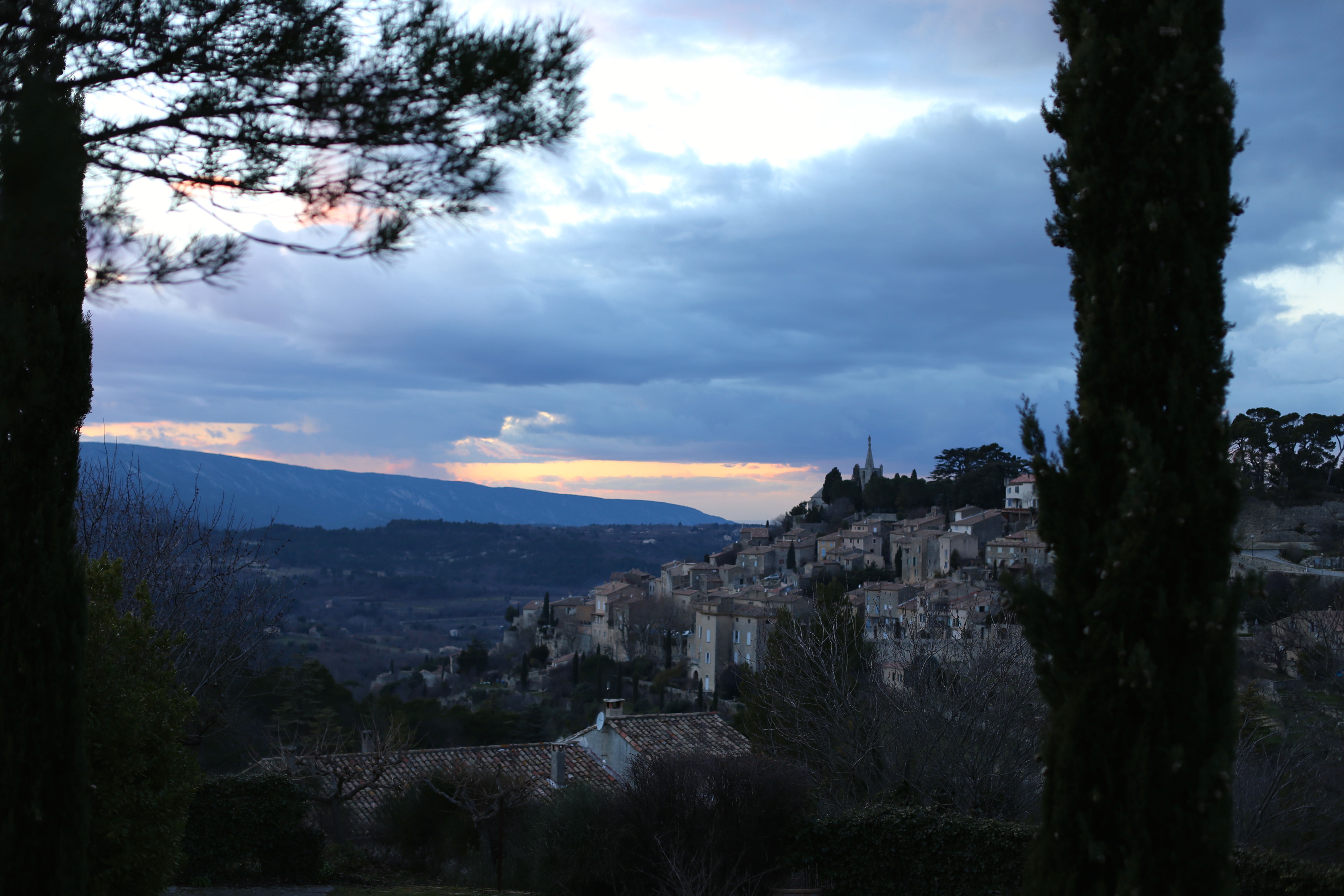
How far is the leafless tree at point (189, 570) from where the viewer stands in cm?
1168

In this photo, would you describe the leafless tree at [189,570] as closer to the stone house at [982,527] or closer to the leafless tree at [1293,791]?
the leafless tree at [1293,791]

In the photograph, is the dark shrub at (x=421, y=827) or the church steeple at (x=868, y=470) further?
the church steeple at (x=868, y=470)

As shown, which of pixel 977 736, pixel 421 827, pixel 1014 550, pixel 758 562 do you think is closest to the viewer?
pixel 977 736

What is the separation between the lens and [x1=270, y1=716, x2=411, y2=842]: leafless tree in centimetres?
1238

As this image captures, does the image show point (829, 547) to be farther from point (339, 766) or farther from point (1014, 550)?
point (339, 766)

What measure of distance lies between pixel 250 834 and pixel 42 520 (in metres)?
7.81

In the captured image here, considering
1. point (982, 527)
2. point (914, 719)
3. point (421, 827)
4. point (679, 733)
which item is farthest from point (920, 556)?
point (421, 827)

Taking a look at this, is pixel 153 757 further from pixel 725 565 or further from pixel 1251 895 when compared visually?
pixel 725 565

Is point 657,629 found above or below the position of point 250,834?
below

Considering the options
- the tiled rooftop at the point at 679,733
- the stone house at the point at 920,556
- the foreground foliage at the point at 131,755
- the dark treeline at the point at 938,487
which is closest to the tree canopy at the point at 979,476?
the dark treeline at the point at 938,487

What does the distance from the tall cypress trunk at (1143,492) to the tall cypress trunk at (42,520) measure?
4631mm

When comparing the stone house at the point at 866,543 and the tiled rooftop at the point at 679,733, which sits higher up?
the stone house at the point at 866,543

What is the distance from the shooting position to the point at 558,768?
51.4ft

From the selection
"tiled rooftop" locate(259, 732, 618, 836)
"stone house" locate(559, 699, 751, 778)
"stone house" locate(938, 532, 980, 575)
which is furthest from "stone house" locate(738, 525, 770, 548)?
"tiled rooftop" locate(259, 732, 618, 836)
